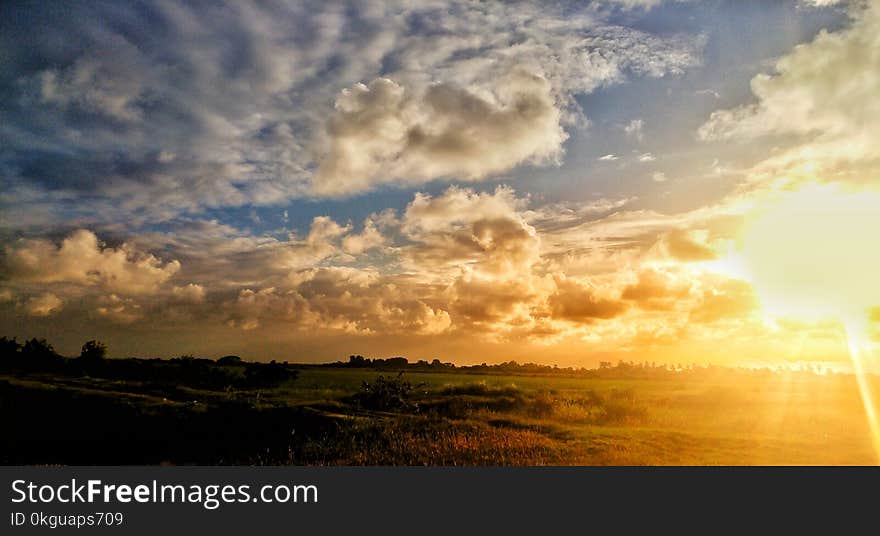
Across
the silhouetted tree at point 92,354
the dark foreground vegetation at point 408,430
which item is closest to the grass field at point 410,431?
the dark foreground vegetation at point 408,430

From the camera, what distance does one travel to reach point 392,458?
2552 centimetres

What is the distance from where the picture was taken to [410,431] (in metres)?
30.1

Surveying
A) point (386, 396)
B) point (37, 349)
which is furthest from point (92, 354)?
point (386, 396)

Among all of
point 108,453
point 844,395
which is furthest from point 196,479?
point 844,395

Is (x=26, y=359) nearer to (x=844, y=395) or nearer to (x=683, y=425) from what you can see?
(x=683, y=425)

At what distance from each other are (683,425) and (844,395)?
34.6 meters

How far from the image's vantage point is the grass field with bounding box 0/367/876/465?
2603cm

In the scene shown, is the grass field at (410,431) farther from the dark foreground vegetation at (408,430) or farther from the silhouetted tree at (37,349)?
the silhouetted tree at (37,349)

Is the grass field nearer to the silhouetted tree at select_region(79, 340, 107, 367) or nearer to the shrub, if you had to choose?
the shrub

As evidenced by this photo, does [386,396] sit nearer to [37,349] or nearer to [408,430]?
[408,430]

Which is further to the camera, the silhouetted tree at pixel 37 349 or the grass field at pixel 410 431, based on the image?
the silhouetted tree at pixel 37 349

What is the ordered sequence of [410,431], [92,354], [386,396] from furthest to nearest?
1. [92,354]
2. [386,396]
3. [410,431]

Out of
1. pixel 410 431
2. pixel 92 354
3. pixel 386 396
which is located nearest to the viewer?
pixel 410 431

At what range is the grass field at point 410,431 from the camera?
1025 inches
